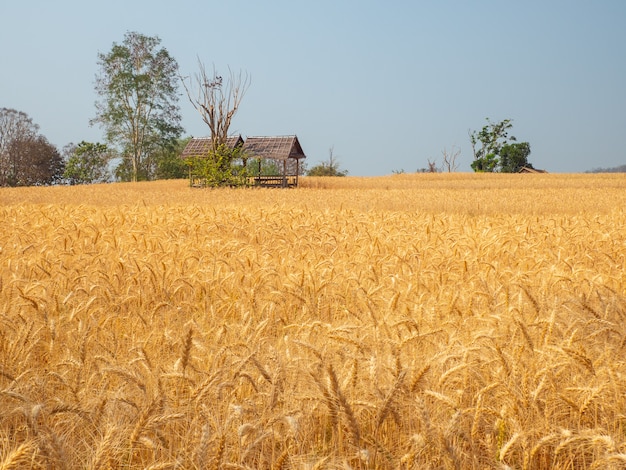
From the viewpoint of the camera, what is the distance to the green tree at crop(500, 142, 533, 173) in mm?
67312

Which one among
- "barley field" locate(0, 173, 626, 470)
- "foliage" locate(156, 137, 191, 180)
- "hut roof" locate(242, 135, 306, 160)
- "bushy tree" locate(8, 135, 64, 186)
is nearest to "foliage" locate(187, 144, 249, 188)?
"hut roof" locate(242, 135, 306, 160)

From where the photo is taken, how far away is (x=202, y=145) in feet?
134

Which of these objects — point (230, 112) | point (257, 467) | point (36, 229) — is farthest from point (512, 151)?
point (257, 467)

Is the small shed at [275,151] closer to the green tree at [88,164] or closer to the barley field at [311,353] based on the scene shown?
the green tree at [88,164]

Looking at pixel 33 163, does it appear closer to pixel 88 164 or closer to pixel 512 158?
pixel 88 164

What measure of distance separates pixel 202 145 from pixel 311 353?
39301mm

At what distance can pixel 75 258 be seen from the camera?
560 cm

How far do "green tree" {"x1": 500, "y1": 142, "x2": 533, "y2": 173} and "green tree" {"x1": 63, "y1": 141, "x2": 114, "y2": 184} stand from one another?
1692 inches

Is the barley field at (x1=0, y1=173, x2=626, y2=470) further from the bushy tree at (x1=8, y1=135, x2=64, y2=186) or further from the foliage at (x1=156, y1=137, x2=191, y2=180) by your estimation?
the foliage at (x1=156, y1=137, x2=191, y2=180)

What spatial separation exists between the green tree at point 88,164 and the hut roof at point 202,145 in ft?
47.8

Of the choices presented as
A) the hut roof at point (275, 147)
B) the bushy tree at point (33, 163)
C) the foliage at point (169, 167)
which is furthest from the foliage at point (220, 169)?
the bushy tree at point (33, 163)

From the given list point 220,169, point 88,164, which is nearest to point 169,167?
point 88,164

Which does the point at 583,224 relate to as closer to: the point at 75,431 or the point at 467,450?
the point at 467,450

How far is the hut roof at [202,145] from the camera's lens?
1529 inches
